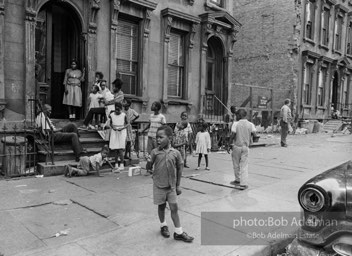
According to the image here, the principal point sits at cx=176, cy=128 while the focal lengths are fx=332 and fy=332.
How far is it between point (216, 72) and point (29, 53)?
8.66 metres

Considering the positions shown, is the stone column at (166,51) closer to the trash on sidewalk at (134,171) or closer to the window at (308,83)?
the trash on sidewalk at (134,171)

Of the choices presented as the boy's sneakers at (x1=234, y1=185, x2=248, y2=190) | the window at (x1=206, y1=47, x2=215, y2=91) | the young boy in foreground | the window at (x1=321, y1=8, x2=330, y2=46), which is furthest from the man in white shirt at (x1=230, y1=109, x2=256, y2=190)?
the window at (x1=321, y1=8, x2=330, y2=46)

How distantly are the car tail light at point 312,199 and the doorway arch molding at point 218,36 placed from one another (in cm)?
1055

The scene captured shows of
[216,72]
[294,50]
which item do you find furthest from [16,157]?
[294,50]

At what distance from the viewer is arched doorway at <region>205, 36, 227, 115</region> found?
1473 cm

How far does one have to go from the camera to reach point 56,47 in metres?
10.3

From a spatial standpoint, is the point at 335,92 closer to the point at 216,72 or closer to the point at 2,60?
the point at 216,72

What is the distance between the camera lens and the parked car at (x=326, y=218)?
2.79 meters

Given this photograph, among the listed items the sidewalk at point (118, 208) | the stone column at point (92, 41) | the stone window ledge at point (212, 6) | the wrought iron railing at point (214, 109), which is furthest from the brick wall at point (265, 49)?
the stone column at point (92, 41)

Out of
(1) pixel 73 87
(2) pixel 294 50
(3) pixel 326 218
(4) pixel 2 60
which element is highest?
(2) pixel 294 50

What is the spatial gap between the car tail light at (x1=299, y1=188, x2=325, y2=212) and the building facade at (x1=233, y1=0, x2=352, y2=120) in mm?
19053

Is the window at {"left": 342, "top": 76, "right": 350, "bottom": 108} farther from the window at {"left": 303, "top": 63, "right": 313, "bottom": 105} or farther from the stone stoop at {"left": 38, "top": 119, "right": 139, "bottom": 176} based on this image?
the stone stoop at {"left": 38, "top": 119, "right": 139, "bottom": 176}

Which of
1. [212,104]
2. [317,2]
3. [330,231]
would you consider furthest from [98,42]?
[317,2]

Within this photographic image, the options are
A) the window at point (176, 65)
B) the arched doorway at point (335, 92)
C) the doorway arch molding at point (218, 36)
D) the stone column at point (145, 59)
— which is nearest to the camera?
the stone column at point (145, 59)
